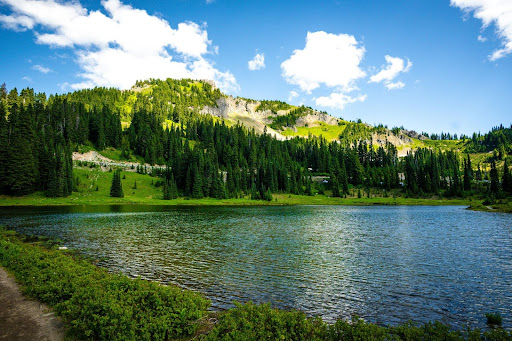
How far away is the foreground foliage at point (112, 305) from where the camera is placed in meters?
11.8

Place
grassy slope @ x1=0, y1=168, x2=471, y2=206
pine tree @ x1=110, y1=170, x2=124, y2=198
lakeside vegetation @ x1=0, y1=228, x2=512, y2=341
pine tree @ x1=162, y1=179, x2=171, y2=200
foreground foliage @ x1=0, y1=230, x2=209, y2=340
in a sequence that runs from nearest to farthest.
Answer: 1. lakeside vegetation @ x1=0, y1=228, x2=512, y2=341
2. foreground foliage @ x1=0, y1=230, x2=209, y2=340
3. grassy slope @ x1=0, y1=168, x2=471, y2=206
4. pine tree @ x1=110, y1=170, x2=124, y2=198
5. pine tree @ x1=162, y1=179, x2=171, y2=200

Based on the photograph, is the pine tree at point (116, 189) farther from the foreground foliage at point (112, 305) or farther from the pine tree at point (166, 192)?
the foreground foliage at point (112, 305)

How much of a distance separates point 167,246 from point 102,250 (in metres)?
7.36

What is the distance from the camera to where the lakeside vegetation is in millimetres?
11266

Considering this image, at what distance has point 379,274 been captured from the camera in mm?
24703

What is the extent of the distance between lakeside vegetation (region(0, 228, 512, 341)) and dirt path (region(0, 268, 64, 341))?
1.39 feet

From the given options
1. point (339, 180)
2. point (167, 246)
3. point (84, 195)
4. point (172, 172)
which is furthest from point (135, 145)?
point (167, 246)

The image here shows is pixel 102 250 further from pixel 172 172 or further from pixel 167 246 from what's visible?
pixel 172 172

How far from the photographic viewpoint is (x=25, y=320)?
13.5 metres

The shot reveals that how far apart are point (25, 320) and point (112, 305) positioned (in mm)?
4680

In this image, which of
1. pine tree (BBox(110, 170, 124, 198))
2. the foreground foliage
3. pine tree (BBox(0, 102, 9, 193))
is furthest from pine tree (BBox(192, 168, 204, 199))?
the foreground foliage

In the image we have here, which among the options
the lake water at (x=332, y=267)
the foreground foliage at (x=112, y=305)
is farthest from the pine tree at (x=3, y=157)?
the foreground foliage at (x=112, y=305)

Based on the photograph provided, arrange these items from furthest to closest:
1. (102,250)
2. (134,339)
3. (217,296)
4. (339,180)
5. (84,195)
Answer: (339,180), (84,195), (102,250), (217,296), (134,339)

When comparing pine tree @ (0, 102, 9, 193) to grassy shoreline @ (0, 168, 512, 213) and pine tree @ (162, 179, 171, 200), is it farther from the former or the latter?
pine tree @ (162, 179, 171, 200)
